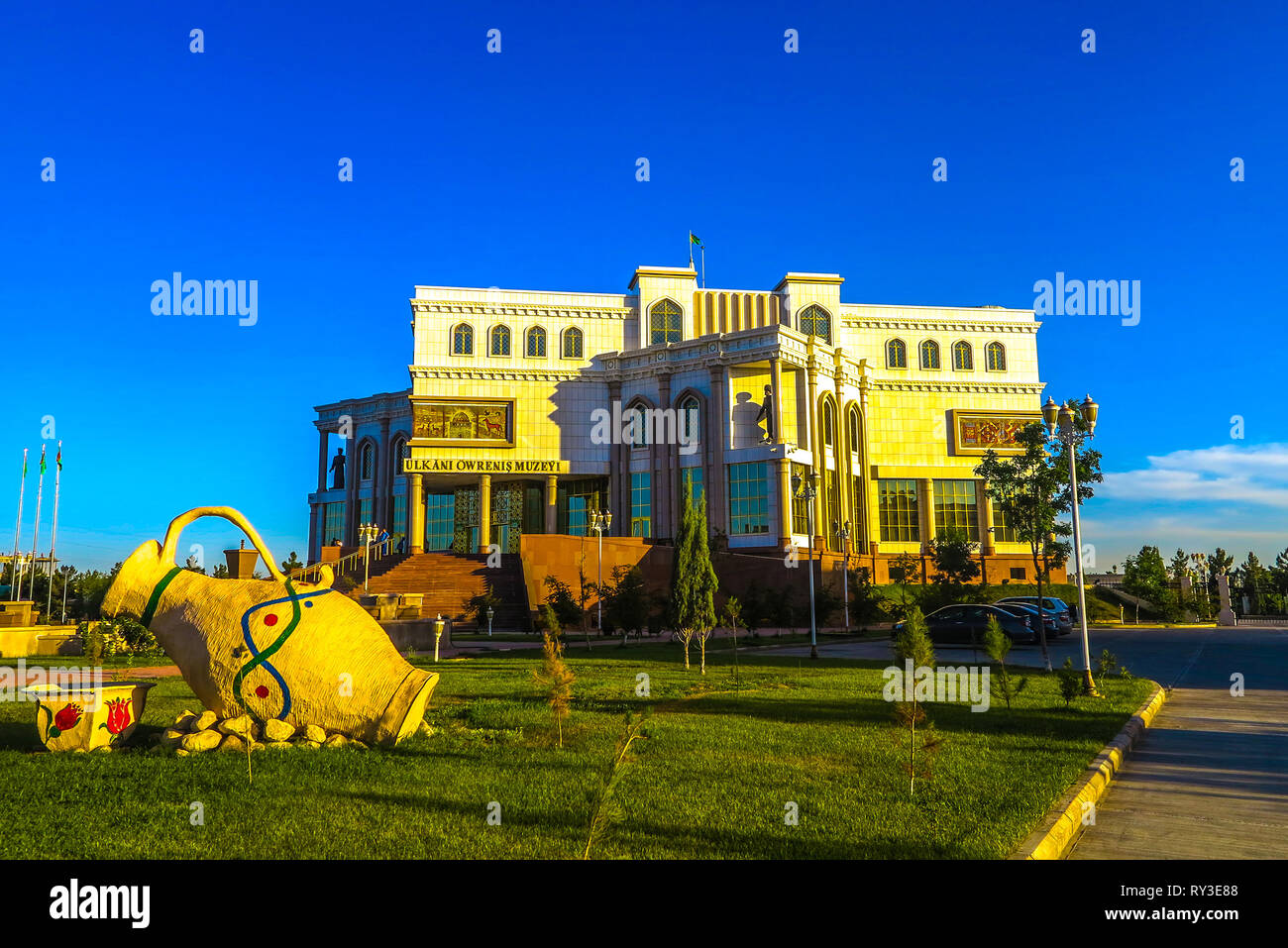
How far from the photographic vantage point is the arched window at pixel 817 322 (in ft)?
168

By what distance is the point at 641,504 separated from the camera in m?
48.1

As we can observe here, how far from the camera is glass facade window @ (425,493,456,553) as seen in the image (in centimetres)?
5159

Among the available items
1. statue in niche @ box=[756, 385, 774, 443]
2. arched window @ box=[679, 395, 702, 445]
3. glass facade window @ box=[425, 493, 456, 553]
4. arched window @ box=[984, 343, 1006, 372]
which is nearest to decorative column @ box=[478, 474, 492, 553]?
glass facade window @ box=[425, 493, 456, 553]

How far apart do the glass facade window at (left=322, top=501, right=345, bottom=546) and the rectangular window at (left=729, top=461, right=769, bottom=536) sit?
102 feet

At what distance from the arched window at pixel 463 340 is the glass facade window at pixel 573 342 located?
5.85 m

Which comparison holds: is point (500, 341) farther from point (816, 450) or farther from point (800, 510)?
point (800, 510)

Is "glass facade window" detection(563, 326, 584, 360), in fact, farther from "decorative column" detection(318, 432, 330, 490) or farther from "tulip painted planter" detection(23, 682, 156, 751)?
"tulip painted planter" detection(23, 682, 156, 751)

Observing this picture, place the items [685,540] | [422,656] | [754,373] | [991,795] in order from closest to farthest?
[991,795] < [685,540] < [422,656] < [754,373]

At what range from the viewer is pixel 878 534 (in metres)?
51.5

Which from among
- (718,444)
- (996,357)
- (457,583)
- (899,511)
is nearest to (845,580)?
(718,444)
